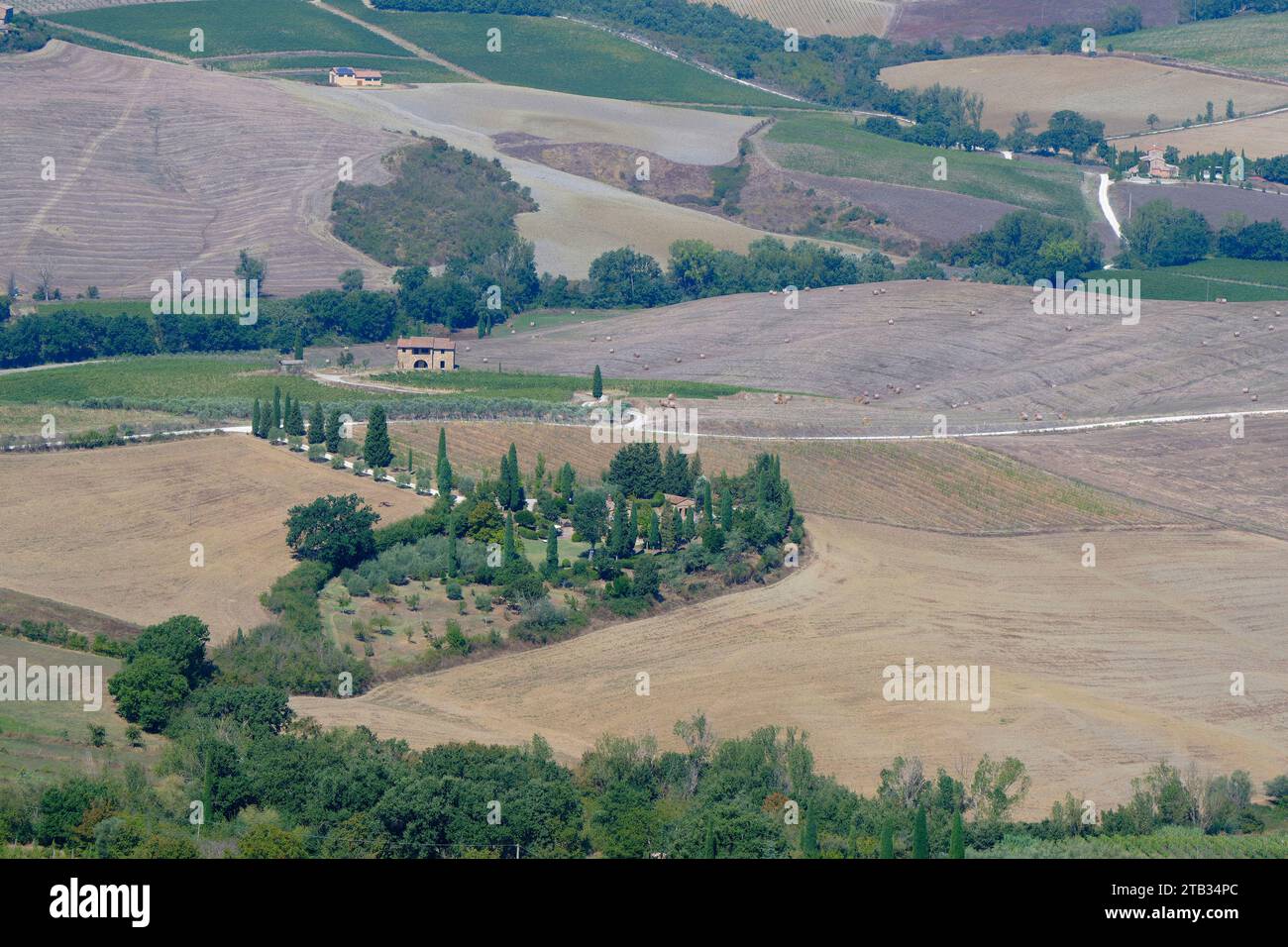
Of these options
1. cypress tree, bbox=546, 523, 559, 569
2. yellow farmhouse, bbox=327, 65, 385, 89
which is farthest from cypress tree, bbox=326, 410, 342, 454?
yellow farmhouse, bbox=327, 65, 385, 89

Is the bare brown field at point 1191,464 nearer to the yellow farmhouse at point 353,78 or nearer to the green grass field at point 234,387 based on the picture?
the green grass field at point 234,387

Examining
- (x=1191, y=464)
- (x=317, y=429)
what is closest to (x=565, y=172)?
(x=317, y=429)

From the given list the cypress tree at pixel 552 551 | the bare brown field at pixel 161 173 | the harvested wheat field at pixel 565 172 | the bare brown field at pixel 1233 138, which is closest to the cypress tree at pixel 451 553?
the cypress tree at pixel 552 551

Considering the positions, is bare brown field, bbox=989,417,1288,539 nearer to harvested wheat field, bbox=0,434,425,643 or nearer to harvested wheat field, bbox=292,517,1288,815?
harvested wheat field, bbox=292,517,1288,815

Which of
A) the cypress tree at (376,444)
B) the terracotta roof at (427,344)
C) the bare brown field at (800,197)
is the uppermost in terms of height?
the bare brown field at (800,197)

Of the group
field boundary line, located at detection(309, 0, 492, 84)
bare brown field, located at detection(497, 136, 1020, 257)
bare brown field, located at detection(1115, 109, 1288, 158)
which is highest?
field boundary line, located at detection(309, 0, 492, 84)

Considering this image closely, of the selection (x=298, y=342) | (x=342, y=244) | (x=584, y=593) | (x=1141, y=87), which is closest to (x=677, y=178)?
(x=342, y=244)
